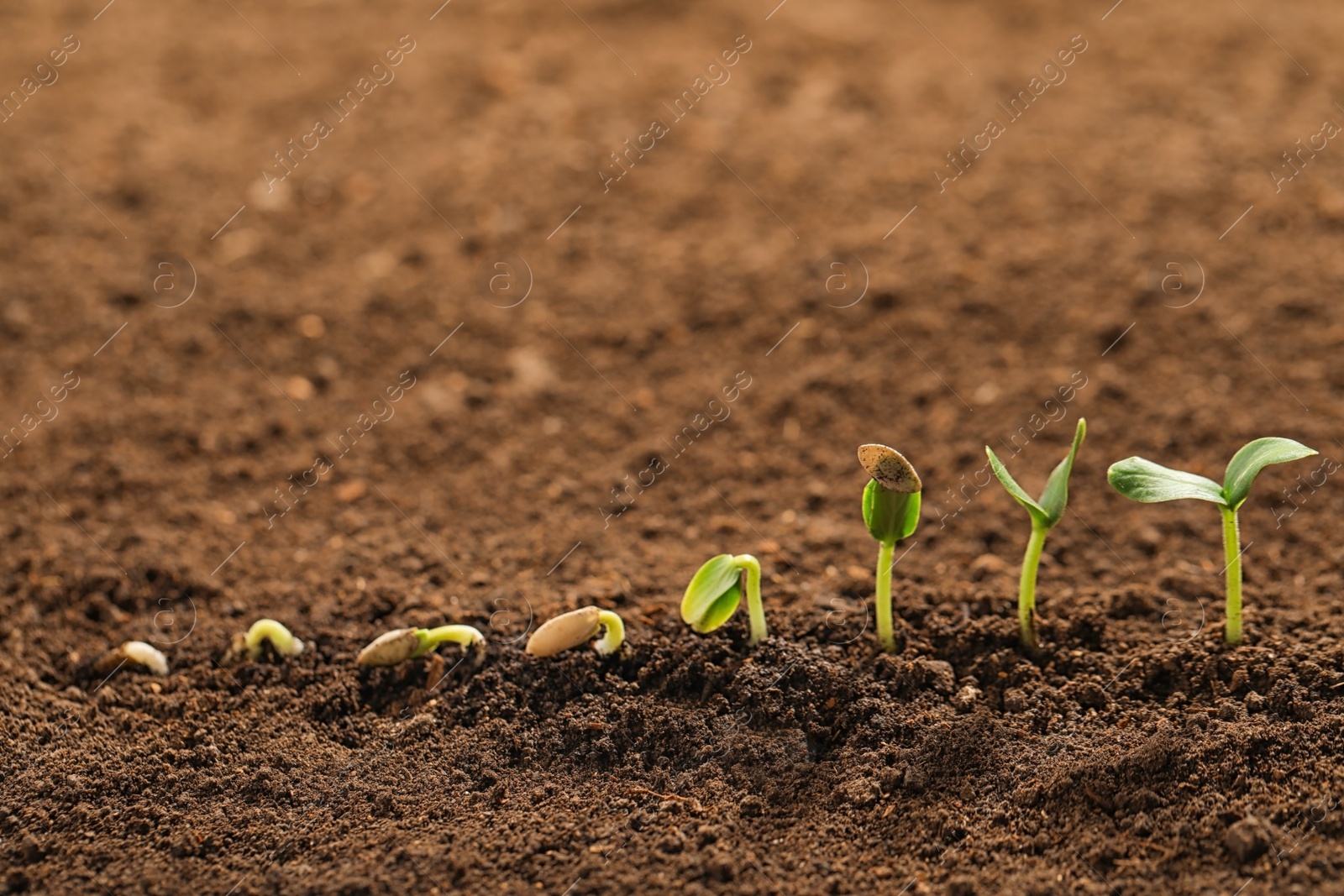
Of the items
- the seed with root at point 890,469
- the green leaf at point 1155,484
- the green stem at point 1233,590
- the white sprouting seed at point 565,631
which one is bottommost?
the green stem at point 1233,590

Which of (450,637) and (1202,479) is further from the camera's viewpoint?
(450,637)

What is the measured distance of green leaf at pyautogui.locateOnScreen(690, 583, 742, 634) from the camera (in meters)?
1.64

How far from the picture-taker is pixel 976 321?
2.65 meters

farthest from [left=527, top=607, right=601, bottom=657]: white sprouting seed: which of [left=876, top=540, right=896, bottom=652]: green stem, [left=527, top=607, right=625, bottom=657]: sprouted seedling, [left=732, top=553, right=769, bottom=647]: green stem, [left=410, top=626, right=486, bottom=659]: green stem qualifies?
[left=876, top=540, right=896, bottom=652]: green stem

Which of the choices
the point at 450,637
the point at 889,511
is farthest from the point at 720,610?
the point at 450,637

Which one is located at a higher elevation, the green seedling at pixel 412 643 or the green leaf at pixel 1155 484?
the green seedling at pixel 412 643

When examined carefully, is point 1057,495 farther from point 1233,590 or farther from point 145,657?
point 145,657

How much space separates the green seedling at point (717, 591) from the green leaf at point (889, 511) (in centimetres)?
18

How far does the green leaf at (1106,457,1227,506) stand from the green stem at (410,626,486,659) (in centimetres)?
96

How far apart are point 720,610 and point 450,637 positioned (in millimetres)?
429

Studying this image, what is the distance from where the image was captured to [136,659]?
1.81m

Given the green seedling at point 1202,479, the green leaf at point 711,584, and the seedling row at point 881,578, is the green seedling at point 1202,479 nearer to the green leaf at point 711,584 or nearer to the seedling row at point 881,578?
the seedling row at point 881,578

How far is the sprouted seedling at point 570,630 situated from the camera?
5.47ft

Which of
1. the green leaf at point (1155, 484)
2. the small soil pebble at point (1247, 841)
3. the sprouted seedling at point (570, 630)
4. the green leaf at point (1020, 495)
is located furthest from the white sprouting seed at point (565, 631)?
the small soil pebble at point (1247, 841)
